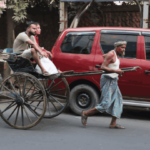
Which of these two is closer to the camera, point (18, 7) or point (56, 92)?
point (56, 92)

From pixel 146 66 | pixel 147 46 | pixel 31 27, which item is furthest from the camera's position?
pixel 147 46

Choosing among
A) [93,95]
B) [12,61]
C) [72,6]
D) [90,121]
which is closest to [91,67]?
[93,95]

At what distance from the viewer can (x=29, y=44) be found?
561cm

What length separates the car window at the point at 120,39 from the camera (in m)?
6.46

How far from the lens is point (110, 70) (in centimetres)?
528

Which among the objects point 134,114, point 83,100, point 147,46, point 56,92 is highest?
point 147,46

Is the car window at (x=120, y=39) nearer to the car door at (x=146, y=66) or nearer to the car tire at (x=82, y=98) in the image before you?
the car door at (x=146, y=66)

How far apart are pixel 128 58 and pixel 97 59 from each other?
642mm

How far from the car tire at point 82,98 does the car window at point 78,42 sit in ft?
2.53

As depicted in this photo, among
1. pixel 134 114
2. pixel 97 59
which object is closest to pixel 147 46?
pixel 97 59

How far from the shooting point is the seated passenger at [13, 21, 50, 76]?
5348 mm

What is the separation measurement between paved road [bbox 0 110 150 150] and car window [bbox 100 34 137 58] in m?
1.42

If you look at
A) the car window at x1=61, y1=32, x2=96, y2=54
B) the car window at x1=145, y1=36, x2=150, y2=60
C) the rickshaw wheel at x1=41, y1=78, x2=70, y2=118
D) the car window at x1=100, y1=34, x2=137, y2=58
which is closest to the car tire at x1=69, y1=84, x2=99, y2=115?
the rickshaw wheel at x1=41, y1=78, x2=70, y2=118

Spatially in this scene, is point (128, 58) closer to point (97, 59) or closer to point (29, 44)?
point (97, 59)
